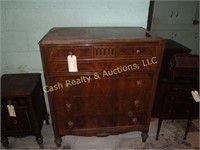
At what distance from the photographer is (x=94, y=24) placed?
1.80m

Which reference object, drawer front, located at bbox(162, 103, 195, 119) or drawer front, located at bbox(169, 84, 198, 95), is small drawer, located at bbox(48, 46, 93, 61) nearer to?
drawer front, located at bbox(169, 84, 198, 95)

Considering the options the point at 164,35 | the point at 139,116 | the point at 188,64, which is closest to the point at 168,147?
→ the point at 139,116

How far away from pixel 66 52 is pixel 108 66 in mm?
361

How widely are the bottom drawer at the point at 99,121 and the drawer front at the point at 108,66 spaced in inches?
18.9

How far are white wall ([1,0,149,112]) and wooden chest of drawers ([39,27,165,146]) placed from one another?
1.24 feet

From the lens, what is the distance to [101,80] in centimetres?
142

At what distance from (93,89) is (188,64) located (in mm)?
1029

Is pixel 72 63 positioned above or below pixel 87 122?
above

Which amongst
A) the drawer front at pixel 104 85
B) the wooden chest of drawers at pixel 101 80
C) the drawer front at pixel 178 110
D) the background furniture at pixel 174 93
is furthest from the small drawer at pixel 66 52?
the drawer front at pixel 178 110

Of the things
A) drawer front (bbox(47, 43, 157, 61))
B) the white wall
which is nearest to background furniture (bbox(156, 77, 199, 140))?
drawer front (bbox(47, 43, 157, 61))

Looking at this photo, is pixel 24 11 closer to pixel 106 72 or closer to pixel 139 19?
pixel 106 72

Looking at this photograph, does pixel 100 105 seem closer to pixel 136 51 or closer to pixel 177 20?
pixel 136 51

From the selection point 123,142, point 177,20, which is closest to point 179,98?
point 123,142

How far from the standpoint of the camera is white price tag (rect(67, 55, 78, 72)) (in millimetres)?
1283
